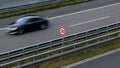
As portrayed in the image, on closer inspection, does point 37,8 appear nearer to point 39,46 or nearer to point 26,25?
point 26,25

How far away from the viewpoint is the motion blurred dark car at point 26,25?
2534cm

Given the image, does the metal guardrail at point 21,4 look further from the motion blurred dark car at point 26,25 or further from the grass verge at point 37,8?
the motion blurred dark car at point 26,25

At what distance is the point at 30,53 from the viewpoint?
19.2 meters

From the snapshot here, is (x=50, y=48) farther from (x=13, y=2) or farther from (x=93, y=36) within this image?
(x=13, y=2)

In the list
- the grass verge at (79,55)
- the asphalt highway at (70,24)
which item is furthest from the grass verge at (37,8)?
the grass verge at (79,55)

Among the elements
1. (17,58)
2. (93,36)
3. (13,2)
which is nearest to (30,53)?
(17,58)

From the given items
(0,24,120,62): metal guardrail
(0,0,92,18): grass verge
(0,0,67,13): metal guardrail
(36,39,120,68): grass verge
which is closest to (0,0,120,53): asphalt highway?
(0,0,92,18): grass verge

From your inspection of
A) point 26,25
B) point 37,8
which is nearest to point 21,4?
point 37,8

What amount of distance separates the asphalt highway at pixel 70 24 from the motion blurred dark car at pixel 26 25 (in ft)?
1.25

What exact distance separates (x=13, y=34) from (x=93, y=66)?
895cm

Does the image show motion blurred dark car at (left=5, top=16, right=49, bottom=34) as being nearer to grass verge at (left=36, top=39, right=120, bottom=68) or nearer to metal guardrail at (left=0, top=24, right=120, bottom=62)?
metal guardrail at (left=0, top=24, right=120, bottom=62)

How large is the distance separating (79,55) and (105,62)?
1624 mm

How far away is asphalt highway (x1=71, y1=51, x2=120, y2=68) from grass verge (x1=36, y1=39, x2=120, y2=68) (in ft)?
2.33

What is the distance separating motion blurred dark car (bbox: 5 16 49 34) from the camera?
25.3 meters
